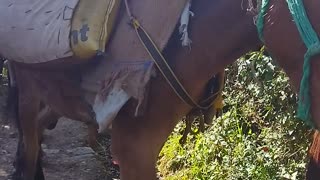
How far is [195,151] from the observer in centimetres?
363

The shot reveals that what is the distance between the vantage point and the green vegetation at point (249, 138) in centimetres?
282

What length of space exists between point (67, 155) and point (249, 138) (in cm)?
136

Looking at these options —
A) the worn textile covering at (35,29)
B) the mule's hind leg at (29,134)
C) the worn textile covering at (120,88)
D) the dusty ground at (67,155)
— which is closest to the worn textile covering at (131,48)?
the worn textile covering at (120,88)

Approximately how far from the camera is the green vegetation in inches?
111

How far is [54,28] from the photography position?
2059mm

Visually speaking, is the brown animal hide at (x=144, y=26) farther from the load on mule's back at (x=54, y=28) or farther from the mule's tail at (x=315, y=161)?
the mule's tail at (x=315, y=161)

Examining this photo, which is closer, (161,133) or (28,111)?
(161,133)

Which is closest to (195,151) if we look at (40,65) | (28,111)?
(28,111)

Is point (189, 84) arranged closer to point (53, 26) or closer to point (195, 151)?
point (53, 26)

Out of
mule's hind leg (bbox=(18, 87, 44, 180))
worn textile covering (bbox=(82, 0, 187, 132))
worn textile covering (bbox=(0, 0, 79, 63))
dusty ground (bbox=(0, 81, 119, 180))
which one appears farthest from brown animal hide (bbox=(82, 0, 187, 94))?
dusty ground (bbox=(0, 81, 119, 180))

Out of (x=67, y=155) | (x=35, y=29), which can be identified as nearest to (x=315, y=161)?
(x=35, y=29)

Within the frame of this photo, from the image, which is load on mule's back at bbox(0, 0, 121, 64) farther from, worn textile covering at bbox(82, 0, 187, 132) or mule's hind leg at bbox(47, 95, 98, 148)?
mule's hind leg at bbox(47, 95, 98, 148)

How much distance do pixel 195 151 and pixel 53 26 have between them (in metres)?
1.77

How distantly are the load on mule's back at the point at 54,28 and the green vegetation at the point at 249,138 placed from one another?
0.85m
